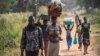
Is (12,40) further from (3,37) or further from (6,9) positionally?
(6,9)

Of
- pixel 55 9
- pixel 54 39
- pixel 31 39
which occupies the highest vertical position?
pixel 55 9

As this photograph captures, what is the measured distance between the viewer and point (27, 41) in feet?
26.3

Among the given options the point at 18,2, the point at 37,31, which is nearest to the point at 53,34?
the point at 37,31

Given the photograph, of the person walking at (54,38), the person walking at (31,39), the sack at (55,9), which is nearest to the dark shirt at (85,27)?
the sack at (55,9)

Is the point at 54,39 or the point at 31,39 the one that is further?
the point at 54,39

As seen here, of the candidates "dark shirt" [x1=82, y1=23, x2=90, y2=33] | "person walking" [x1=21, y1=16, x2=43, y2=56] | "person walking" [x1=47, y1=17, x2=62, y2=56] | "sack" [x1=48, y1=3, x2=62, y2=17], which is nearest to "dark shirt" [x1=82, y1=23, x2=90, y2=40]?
"dark shirt" [x1=82, y1=23, x2=90, y2=33]

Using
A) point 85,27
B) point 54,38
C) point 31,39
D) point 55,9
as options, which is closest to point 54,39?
point 54,38

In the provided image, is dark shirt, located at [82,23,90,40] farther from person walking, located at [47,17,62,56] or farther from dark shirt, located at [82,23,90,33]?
person walking, located at [47,17,62,56]

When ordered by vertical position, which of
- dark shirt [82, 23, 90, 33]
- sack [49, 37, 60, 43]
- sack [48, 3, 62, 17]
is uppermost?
sack [48, 3, 62, 17]

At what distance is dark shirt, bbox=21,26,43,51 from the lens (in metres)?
7.96

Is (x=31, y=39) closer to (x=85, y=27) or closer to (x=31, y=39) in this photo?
(x=31, y=39)

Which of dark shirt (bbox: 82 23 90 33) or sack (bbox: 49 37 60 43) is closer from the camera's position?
sack (bbox: 49 37 60 43)

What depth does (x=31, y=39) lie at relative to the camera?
7.97 metres

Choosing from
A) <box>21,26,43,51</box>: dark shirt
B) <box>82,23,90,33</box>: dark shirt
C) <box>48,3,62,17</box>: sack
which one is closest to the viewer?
<box>21,26,43,51</box>: dark shirt
